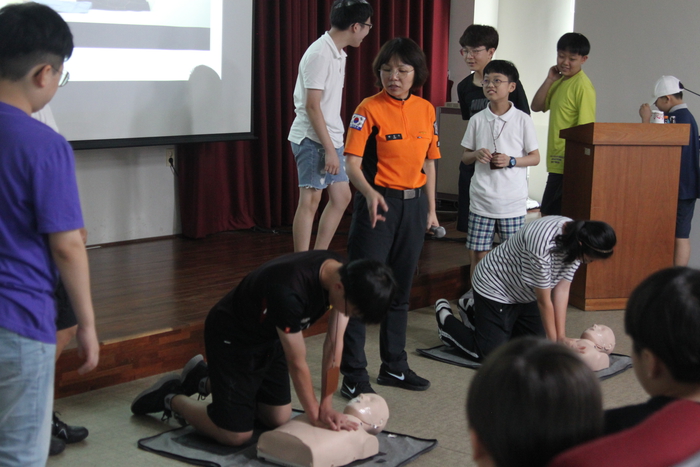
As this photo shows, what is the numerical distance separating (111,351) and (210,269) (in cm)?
120

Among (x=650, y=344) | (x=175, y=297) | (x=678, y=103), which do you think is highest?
(x=678, y=103)

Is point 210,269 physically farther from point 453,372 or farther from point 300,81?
point 453,372

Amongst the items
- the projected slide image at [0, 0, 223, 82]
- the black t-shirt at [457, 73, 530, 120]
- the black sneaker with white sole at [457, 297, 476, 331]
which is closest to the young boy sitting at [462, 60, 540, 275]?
the black sneaker with white sole at [457, 297, 476, 331]

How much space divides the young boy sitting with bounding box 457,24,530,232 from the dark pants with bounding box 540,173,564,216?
550 mm

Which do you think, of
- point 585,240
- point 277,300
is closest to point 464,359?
point 585,240

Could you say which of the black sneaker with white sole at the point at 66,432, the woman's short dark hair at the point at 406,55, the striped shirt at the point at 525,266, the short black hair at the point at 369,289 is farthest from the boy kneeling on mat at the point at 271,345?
the striped shirt at the point at 525,266

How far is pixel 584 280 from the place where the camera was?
3.99m

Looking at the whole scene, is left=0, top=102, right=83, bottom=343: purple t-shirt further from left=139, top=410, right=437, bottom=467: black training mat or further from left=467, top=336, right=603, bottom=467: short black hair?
left=139, top=410, right=437, bottom=467: black training mat

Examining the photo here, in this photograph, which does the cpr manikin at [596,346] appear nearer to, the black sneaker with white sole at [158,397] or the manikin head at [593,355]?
the manikin head at [593,355]

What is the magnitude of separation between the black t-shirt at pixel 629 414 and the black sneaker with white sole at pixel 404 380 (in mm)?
1834

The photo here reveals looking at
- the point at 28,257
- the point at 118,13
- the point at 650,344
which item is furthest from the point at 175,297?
the point at 650,344

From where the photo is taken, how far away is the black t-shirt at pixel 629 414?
1051 millimetres

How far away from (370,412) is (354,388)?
0.37 metres

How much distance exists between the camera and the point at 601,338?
128 inches
